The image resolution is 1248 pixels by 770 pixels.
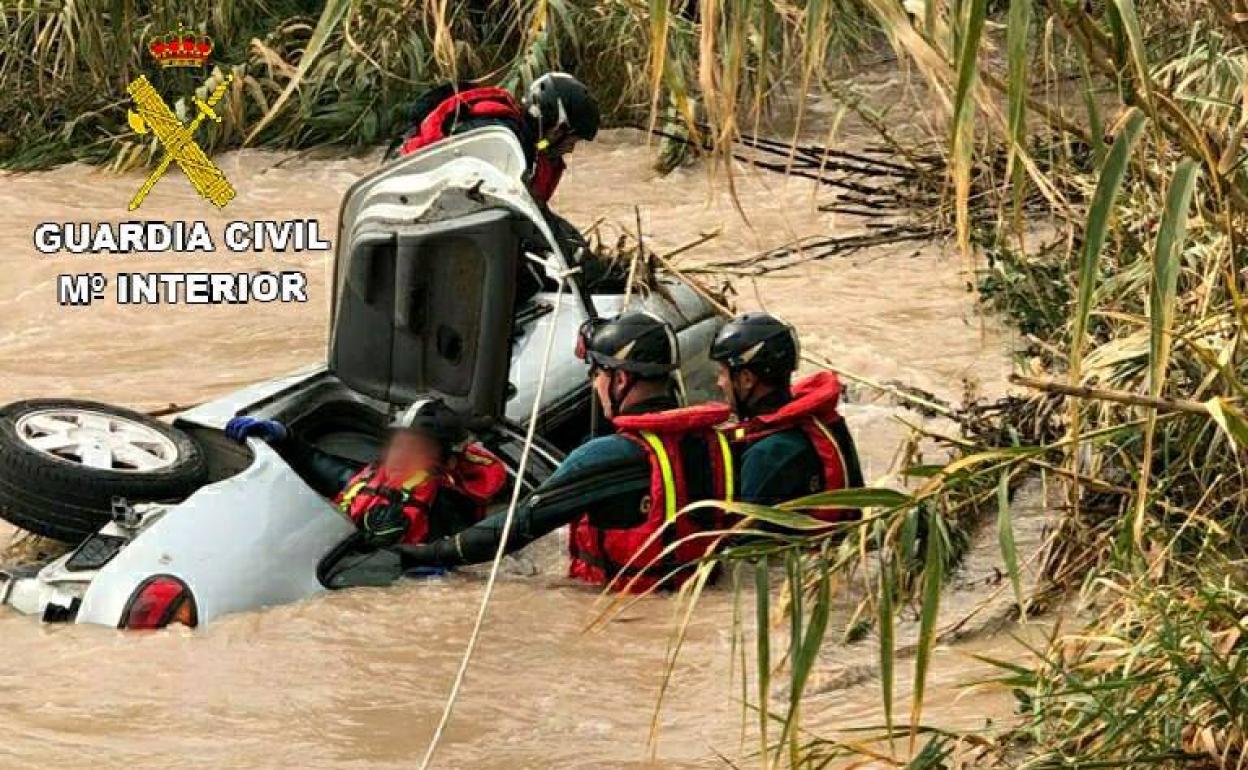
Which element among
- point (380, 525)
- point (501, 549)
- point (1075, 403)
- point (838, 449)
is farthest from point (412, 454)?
point (1075, 403)

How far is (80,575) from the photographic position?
5969 mm

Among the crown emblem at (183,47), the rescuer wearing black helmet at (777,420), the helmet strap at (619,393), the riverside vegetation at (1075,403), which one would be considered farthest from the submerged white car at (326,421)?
the crown emblem at (183,47)

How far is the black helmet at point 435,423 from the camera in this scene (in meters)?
6.21

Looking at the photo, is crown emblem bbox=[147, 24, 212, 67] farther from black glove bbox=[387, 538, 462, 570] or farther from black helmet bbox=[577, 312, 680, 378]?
black helmet bbox=[577, 312, 680, 378]

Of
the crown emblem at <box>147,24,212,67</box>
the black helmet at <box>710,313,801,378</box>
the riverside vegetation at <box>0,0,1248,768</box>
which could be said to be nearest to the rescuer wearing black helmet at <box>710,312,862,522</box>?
the black helmet at <box>710,313,801,378</box>

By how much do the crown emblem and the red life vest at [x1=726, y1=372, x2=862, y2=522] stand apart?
7.17 meters

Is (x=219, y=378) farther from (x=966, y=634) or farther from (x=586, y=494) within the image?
(x=966, y=634)

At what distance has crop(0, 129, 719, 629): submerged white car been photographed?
5.95 meters

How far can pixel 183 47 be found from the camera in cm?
1255

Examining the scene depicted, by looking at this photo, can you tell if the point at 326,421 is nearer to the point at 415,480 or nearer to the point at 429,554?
the point at 415,480

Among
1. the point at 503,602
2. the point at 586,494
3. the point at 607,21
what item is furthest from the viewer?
the point at 607,21

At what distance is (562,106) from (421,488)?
1.92 meters

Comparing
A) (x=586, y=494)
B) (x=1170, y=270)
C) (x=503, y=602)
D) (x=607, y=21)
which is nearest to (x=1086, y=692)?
(x=1170, y=270)

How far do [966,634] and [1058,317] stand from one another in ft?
8.09
